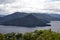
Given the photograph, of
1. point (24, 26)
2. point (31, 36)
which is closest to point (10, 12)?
point (24, 26)

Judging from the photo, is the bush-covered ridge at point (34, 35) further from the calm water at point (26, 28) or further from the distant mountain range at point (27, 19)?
the distant mountain range at point (27, 19)

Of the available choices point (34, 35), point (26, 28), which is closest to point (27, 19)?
point (26, 28)

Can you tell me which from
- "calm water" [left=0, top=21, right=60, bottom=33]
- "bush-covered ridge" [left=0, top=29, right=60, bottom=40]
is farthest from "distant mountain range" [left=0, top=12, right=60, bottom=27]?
"bush-covered ridge" [left=0, top=29, right=60, bottom=40]

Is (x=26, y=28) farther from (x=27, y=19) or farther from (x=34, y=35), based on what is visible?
(x=34, y=35)

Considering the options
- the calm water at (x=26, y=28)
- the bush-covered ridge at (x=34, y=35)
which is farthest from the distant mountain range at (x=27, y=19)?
the bush-covered ridge at (x=34, y=35)

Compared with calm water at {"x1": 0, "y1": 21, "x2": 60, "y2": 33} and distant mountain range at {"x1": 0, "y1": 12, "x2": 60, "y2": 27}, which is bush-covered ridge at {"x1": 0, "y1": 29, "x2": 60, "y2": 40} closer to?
calm water at {"x1": 0, "y1": 21, "x2": 60, "y2": 33}
